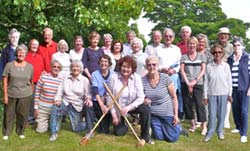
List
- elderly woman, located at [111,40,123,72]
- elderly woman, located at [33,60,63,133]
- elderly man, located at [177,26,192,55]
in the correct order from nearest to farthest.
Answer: elderly woman, located at [33,60,63,133]
elderly woman, located at [111,40,123,72]
elderly man, located at [177,26,192,55]

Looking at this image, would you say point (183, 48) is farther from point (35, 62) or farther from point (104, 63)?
point (35, 62)

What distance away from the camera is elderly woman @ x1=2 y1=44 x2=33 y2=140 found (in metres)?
7.58

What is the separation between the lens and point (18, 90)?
766 cm

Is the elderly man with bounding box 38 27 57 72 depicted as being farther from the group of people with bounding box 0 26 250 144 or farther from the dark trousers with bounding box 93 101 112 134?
the dark trousers with bounding box 93 101 112 134

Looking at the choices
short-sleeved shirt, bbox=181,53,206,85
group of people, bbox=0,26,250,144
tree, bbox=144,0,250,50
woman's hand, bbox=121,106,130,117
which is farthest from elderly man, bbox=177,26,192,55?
tree, bbox=144,0,250,50

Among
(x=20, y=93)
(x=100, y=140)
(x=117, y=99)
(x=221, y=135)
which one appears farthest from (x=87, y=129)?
(x=221, y=135)

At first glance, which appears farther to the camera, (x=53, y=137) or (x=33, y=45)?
(x=33, y=45)

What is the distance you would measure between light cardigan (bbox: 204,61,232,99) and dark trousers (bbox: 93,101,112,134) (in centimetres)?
203

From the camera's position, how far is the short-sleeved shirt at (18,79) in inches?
298

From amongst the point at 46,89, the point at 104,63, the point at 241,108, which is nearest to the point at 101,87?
the point at 104,63

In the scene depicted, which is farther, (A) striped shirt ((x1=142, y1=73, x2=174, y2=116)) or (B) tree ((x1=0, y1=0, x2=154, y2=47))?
(B) tree ((x1=0, y1=0, x2=154, y2=47))

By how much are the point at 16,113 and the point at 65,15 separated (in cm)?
499

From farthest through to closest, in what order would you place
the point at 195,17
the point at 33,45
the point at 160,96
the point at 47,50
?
the point at 195,17
the point at 47,50
the point at 33,45
the point at 160,96

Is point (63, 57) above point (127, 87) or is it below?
above
